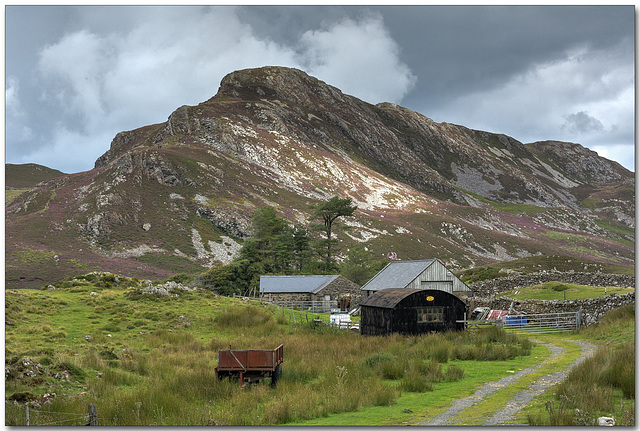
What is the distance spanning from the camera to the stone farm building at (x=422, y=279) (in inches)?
1618

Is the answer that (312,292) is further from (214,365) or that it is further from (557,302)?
(214,365)

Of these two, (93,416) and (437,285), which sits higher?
(437,285)

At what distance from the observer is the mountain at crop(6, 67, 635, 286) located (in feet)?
258

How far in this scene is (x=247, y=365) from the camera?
1656 cm

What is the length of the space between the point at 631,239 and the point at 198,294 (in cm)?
18566

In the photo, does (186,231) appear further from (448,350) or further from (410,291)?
(448,350)

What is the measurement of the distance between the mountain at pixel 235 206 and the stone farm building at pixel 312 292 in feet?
76.4

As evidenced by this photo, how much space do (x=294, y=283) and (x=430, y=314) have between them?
28613 millimetres

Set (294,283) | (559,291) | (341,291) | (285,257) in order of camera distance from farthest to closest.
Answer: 1. (285,257)
2. (294,283)
3. (341,291)
4. (559,291)

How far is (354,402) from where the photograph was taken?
12953 mm

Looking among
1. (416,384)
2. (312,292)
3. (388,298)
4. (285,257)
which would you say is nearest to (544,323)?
(388,298)

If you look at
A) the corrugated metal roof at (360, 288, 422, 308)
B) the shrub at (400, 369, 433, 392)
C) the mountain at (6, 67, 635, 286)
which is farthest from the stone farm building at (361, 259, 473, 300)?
the shrub at (400, 369, 433, 392)

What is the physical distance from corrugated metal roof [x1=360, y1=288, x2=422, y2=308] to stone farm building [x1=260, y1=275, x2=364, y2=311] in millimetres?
19634

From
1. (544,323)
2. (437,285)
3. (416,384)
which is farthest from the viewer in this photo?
(437,285)
